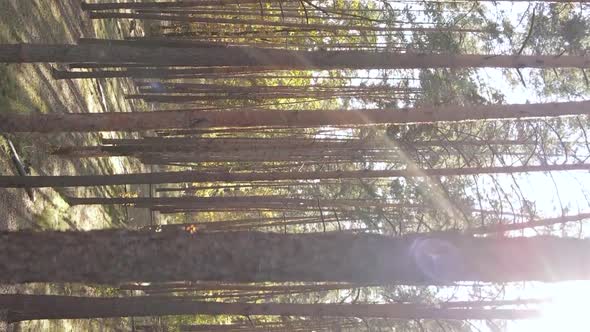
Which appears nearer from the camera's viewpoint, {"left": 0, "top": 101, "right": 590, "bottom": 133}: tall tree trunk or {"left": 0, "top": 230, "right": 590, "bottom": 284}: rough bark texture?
{"left": 0, "top": 230, "right": 590, "bottom": 284}: rough bark texture

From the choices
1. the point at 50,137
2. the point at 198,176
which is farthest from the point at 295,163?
the point at 50,137

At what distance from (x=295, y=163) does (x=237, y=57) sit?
4.12m

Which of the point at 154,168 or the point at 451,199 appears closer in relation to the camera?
the point at 451,199

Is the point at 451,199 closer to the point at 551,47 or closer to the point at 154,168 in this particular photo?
the point at 551,47

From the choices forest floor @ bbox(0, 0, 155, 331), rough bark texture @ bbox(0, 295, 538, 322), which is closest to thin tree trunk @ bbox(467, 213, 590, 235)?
rough bark texture @ bbox(0, 295, 538, 322)

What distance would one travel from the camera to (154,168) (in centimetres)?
1309

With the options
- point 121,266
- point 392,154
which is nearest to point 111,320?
Answer: point 392,154

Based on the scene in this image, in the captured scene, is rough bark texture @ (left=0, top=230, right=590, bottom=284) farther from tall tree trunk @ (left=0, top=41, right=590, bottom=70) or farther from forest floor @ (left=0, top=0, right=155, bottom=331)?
forest floor @ (left=0, top=0, right=155, bottom=331)

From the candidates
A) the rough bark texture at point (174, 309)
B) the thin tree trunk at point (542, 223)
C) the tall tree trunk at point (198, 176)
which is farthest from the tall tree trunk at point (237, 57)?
the rough bark texture at point (174, 309)

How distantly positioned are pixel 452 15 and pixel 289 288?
3.79 metres

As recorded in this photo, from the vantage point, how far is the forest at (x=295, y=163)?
299cm

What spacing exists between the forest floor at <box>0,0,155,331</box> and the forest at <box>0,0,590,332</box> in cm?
3

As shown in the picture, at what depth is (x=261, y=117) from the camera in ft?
13.5

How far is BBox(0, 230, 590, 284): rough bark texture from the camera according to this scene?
2963mm
